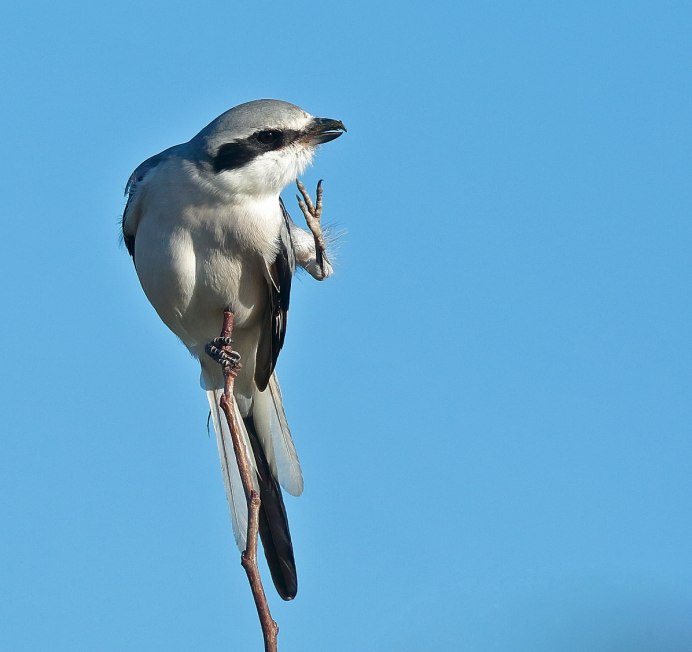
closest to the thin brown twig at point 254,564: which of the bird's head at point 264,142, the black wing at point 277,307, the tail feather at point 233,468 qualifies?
the tail feather at point 233,468

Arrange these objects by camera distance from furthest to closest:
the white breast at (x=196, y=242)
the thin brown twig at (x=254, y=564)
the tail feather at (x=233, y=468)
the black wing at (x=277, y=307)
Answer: the black wing at (x=277, y=307), the tail feather at (x=233, y=468), the white breast at (x=196, y=242), the thin brown twig at (x=254, y=564)

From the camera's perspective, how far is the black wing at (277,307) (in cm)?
632

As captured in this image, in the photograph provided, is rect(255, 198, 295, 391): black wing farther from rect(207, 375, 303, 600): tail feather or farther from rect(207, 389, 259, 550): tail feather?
rect(207, 389, 259, 550): tail feather

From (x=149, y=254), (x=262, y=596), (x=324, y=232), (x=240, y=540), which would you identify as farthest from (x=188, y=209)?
(x=262, y=596)

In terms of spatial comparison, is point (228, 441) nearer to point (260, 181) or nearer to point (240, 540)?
point (240, 540)

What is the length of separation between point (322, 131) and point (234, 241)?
2.54ft

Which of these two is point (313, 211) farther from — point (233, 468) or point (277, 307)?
point (233, 468)

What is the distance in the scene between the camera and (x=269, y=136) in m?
5.95

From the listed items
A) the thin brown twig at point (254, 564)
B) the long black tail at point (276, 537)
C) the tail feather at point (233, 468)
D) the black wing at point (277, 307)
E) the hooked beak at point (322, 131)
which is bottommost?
the thin brown twig at point (254, 564)

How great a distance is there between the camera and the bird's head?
233 inches

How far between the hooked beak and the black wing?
0.61 metres

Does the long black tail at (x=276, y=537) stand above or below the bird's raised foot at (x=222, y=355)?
below

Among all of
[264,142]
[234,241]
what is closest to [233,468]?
[234,241]

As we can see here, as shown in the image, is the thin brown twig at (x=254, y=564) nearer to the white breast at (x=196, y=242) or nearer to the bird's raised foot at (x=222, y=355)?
the bird's raised foot at (x=222, y=355)
